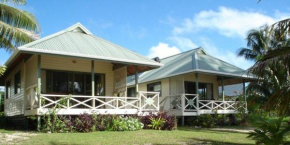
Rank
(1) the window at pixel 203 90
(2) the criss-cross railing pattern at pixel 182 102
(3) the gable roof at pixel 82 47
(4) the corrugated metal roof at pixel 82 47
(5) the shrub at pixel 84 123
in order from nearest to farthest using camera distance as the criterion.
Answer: (5) the shrub at pixel 84 123, (3) the gable roof at pixel 82 47, (4) the corrugated metal roof at pixel 82 47, (2) the criss-cross railing pattern at pixel 182 102, (1) the window at pixel 203 90

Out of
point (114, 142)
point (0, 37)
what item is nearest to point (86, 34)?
point (0, 37)

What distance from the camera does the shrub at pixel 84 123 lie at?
45.0 ft

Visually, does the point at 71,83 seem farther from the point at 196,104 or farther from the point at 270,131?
the point at 270,131

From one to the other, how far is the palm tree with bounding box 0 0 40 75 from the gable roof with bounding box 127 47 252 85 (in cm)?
900

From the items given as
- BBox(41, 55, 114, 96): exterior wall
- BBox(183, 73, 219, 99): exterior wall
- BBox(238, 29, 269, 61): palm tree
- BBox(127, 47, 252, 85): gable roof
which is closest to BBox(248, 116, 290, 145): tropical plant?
BBox(127, 47, 252, 85): gable roof

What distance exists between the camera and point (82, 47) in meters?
15.8

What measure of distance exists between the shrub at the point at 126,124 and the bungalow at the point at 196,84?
5.06m

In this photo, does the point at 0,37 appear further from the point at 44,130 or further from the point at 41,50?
the point at 44,130

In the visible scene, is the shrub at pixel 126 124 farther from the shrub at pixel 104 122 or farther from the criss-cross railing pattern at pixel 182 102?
the criss-cross railing pattern at pixel 182 102

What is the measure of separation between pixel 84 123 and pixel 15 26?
300 inches

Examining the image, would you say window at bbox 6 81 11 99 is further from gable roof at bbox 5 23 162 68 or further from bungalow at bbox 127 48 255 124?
bungalow at bbox 127 48 255 124

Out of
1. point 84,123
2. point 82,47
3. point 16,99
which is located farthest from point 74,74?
point 84,123

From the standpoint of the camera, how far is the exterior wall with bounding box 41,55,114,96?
664 inches

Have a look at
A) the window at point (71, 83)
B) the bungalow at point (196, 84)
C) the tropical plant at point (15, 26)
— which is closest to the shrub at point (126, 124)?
the window at point (71, 83)
